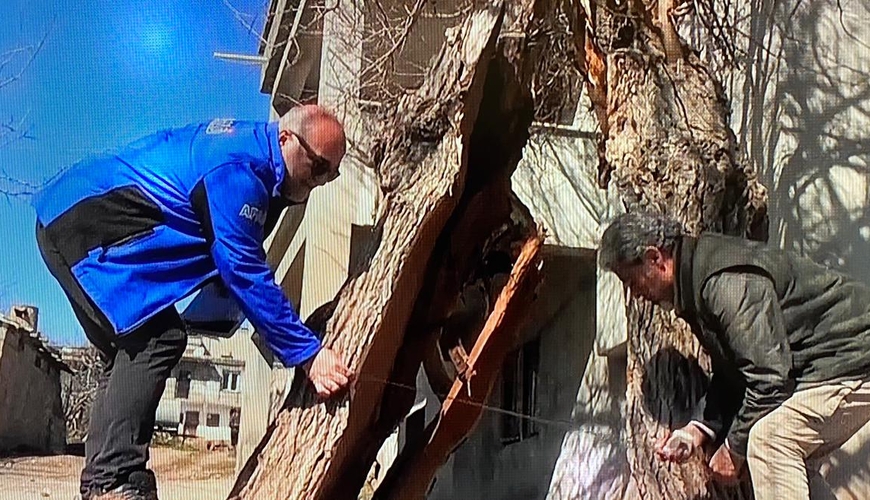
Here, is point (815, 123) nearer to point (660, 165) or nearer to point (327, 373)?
point (660, 165)

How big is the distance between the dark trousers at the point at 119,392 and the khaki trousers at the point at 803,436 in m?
0.84

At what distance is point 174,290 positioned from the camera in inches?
49.4

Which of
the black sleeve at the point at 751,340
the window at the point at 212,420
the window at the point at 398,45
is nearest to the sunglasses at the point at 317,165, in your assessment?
the window at the point at 398,45

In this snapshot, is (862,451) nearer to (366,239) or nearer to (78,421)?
(366,239)

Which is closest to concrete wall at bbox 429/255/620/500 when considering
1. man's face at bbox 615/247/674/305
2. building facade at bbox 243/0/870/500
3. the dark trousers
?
building facade at bbox 243/0/870/500

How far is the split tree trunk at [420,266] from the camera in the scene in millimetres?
1362

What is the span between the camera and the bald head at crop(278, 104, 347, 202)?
1.34m

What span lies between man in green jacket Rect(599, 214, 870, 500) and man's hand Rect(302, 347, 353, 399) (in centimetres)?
47

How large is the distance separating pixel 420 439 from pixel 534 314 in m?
0.29

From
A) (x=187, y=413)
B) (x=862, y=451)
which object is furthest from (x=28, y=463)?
(x=862, y=451)

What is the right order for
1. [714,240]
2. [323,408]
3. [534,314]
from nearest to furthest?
[323,408] < [714,240] < [534,314]

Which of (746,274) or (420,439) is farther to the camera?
(420,439)

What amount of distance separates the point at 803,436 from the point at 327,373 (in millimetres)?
676

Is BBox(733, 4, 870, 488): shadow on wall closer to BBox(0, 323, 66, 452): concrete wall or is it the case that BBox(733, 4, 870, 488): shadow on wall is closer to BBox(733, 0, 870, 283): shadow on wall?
BBox(733, 0, 870, 283): shadow on wall
